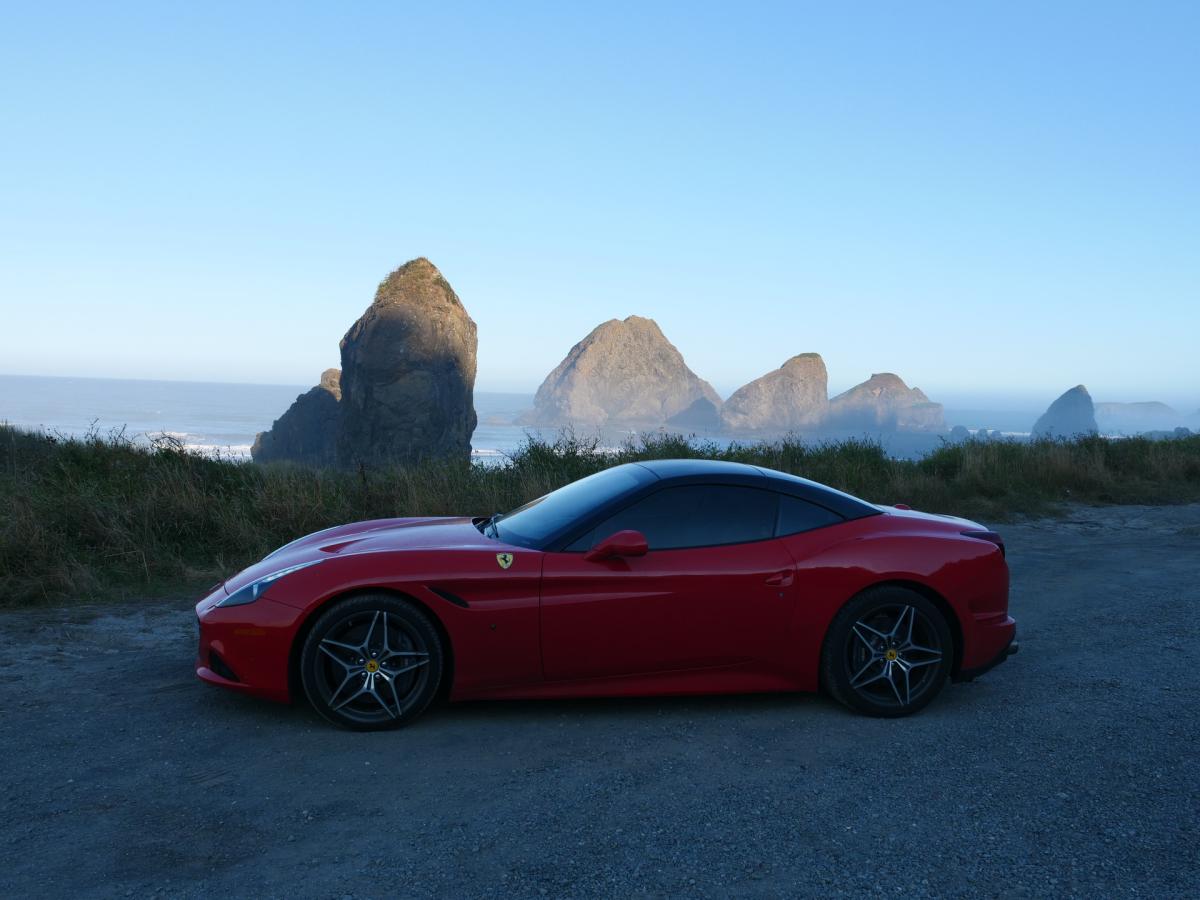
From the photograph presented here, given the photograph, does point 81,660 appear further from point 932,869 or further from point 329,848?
point 932,869

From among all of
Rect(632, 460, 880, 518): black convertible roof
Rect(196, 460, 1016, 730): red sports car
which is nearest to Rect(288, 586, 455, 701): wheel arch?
Rect(196, 460, 1016, 730): red sports car

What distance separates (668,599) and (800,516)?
948 millimetres

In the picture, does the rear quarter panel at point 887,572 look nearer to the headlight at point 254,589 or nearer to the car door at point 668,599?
the car door at point 668,599

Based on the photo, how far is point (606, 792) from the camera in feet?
12.6

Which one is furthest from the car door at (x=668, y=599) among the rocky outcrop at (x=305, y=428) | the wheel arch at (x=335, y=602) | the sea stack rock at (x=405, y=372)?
the rocky outcrop at (x=305, y=428)

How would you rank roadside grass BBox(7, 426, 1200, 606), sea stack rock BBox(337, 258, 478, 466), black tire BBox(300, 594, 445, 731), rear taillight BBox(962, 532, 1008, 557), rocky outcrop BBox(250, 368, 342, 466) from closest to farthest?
1. black tire BBox(300, 594, 445, 731)
2. rear taillight BBox(962, 532, 1008, 557)
3. roadside grass BBox(7, 426, 1200, 606)
4. sea stack rock BBox(337, 258, 478, 466)
5. rocky outcrop BBox(250, 368, 342, 466)

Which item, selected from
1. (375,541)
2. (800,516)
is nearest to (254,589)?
(375,541)

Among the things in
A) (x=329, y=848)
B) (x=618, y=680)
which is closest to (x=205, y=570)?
(x=618, y=680)

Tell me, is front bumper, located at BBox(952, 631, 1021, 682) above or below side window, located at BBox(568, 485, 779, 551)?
below

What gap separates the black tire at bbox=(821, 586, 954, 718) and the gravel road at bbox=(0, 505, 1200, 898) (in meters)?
0.13

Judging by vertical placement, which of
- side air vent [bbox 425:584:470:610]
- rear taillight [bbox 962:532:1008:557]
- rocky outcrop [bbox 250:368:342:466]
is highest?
rocky outcrop [bbox 250:368:342:466]

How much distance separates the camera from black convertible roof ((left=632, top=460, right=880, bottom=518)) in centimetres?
510

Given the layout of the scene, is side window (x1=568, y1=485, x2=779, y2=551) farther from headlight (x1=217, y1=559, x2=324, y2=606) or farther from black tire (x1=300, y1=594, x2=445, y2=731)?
headlight (x1=217, y1=559, x2=324, y2=606)

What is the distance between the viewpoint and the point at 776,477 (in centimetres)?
521
